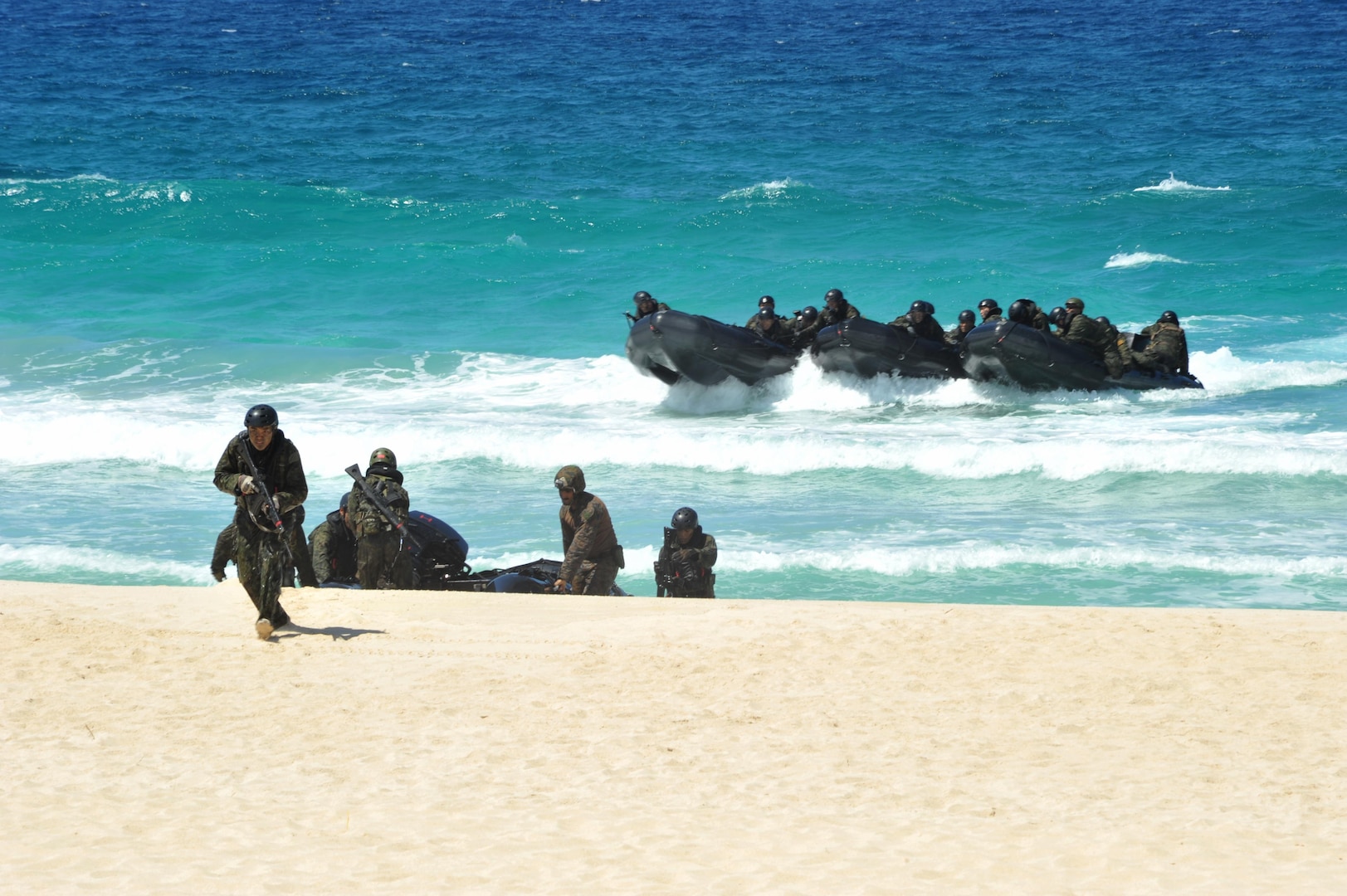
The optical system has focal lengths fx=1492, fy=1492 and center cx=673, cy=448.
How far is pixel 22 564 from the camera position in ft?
40.0

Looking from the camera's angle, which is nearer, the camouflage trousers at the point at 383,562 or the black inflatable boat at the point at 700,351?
the camouflage trousers at the point at 383,562

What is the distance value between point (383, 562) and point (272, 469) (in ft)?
6.77

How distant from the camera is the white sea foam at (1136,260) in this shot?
2727cm

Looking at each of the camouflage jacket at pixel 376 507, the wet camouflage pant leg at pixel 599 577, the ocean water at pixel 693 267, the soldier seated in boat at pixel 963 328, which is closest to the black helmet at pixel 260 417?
the camouflage jacket at pixel 376 507

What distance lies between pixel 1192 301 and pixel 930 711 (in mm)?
19742

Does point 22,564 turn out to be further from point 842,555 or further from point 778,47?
point 778,47

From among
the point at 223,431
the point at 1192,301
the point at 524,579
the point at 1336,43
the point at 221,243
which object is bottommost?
A: the point at 524,579

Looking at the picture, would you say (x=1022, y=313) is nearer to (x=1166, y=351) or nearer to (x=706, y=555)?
(x=1166, y=351)

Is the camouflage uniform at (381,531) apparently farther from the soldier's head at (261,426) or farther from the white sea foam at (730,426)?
the white sea foam at (730,426)

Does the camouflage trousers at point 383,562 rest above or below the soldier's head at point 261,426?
below

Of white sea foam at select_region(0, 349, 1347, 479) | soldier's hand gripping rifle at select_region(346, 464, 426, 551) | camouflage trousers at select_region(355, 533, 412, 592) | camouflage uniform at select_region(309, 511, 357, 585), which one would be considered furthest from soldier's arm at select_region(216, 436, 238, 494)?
white sea foam at select_region(0, 349, 1347, 479)

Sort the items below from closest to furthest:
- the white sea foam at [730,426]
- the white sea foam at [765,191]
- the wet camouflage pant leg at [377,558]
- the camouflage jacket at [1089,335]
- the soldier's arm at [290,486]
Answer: the soldier's arm at [290,486]
the wet camouflage pant leg at [377,558]
the white sea foam at [730,426]
the camouflage jacket at [1089,335]
the white sea foam at [765,191]

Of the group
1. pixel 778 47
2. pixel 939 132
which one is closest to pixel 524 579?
pixel 939 132

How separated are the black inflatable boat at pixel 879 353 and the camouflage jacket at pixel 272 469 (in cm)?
1059
